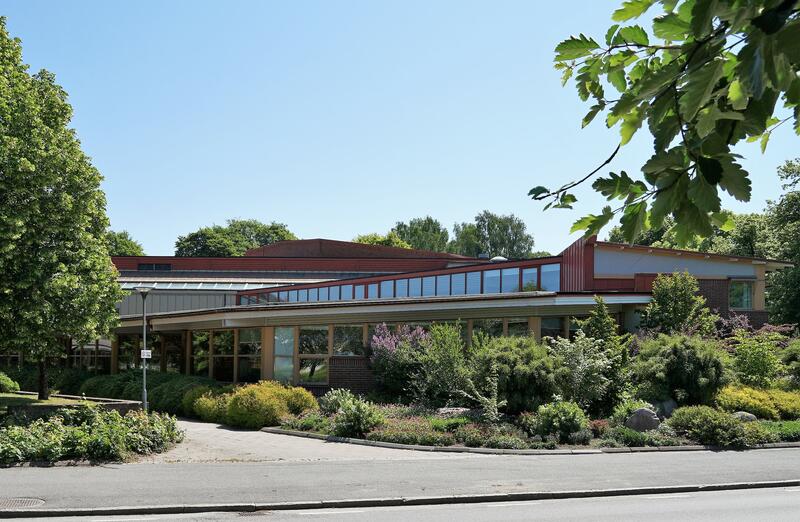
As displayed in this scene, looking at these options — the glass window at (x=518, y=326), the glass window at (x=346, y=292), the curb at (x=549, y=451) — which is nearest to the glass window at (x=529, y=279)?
the glass window at (x=518, y=326)

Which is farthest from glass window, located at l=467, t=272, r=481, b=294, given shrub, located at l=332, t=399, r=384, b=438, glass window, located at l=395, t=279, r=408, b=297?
shrub, located at l=332, t=399, r=384, b=438

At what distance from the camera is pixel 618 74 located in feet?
9.25

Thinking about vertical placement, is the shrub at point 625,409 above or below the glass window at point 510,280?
below

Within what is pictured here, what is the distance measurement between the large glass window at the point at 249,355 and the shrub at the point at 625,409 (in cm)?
1582

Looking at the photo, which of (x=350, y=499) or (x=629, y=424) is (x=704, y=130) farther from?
(x=629, y=424)

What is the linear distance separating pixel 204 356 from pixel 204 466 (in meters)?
21.5

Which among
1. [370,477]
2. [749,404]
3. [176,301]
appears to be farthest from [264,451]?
[176,301]

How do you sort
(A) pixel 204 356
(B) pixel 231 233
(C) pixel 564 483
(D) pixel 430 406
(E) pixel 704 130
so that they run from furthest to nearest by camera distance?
(B) pixel 231 233 → (A) pixel 204 356 → (D) pixel 430 406 → (C) pixel 564 483 → (E) pixel 704 130

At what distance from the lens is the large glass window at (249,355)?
32.2 metres

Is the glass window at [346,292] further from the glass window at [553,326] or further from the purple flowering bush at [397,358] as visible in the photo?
the glass window at [553,326]

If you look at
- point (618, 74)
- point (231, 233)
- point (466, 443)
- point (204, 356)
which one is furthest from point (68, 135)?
point (231, 233)

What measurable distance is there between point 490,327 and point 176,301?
27676 millimetres

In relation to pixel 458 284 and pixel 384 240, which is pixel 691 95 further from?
pixel 384 240

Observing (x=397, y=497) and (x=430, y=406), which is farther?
(x=430, y=406)
